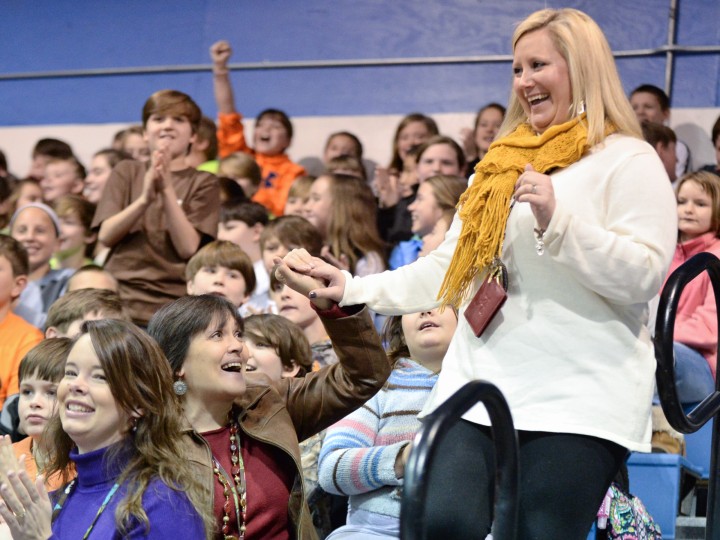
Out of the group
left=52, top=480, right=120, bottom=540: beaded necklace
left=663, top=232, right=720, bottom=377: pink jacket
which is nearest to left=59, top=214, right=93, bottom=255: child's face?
left=663, top=232, right=720, bottom=377: pink jacket

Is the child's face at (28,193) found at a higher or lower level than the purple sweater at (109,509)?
higher

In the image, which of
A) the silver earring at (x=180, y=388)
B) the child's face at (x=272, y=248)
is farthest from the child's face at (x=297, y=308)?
the silver earring at (x=180, y=388)

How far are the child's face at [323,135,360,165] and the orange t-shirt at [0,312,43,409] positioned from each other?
7.81 feet

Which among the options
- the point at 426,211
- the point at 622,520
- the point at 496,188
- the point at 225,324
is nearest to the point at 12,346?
the point at 426,211

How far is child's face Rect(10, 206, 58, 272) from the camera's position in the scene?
18.3 feet

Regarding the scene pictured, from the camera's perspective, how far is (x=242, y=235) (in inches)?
226

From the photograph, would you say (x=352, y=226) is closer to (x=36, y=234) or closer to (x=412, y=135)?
(x=412, y=135)

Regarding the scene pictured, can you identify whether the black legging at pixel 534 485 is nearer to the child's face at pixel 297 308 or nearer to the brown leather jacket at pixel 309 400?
the brown leather jacket at pixel 309 400

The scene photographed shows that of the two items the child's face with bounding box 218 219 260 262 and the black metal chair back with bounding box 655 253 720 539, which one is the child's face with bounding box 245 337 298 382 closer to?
the black metal chair back with bounding box 655 253 720 539

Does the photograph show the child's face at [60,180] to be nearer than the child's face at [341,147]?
No

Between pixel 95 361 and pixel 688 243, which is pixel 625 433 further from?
pixel 688 243

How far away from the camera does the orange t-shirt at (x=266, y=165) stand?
6570 millimetres

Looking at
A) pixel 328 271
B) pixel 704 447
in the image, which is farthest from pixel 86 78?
pixel 328 271

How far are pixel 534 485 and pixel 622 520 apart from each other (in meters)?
1.14
